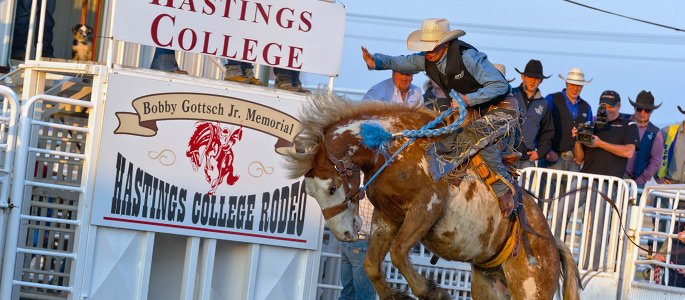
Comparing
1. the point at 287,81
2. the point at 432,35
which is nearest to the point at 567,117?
the point at 287,81

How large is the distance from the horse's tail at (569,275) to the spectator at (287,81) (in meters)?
2.79

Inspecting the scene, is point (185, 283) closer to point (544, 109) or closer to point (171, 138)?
point (171, 138)

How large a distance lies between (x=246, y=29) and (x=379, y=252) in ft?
8.88

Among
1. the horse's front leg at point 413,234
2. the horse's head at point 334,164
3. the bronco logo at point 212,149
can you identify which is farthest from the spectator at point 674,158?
the horse's head at point 334,164

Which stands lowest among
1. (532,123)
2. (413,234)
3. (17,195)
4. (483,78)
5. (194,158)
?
(17,195)

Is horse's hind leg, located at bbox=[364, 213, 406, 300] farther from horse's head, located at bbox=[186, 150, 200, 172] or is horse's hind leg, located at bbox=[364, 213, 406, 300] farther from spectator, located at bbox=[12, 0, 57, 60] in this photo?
spectator, located at bbox=[12, 0, 57, 60]

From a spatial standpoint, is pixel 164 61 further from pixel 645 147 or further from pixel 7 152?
pixel 645 147

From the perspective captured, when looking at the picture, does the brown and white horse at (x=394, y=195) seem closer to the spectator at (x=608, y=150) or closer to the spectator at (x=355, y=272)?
the spectator at (x=355, y=272)

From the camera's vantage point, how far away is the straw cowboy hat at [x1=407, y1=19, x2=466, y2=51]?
32.0ft

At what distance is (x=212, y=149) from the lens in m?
11.1

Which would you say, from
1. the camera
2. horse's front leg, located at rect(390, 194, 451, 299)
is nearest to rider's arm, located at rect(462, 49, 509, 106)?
horse's front leg, located at rect(390, 194, 451, 299)

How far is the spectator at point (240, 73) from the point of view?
448 inches

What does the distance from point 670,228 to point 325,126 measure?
456cm

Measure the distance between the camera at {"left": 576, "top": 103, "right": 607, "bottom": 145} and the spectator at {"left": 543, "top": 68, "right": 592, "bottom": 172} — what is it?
9.5 inches
